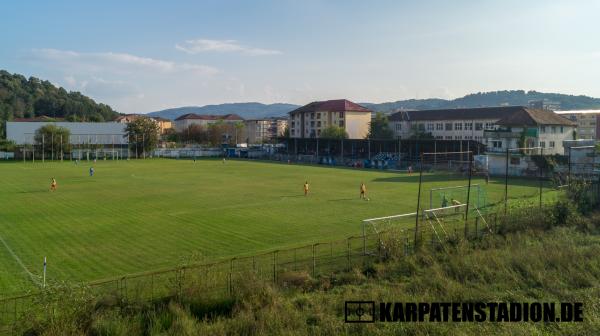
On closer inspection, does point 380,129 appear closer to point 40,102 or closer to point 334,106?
point 334,106

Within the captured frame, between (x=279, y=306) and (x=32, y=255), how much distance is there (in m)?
13.4

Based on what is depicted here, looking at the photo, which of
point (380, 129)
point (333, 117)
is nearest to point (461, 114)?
point (380, 129)

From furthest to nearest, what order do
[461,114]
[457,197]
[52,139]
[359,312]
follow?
[461,114] → [52,139] → [457,197] → [359,312]

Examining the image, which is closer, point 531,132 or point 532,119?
point 531,132

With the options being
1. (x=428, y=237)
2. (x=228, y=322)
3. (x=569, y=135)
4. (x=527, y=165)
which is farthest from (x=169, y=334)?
(x=569, y=135)

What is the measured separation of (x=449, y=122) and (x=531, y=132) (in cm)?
4152

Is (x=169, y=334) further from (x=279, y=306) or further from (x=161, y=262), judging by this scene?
(x=161, y=262)

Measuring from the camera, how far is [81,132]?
106000mm

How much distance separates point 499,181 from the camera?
166 feet

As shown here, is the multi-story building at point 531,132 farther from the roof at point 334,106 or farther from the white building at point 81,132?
the white building at point 81,132

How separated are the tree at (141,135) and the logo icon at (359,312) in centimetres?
8970

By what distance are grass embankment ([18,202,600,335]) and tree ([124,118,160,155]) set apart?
85.3 m

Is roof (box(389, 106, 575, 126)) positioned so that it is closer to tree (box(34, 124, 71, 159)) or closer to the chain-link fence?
the chain-link fence

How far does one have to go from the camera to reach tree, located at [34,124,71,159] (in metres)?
87.7
